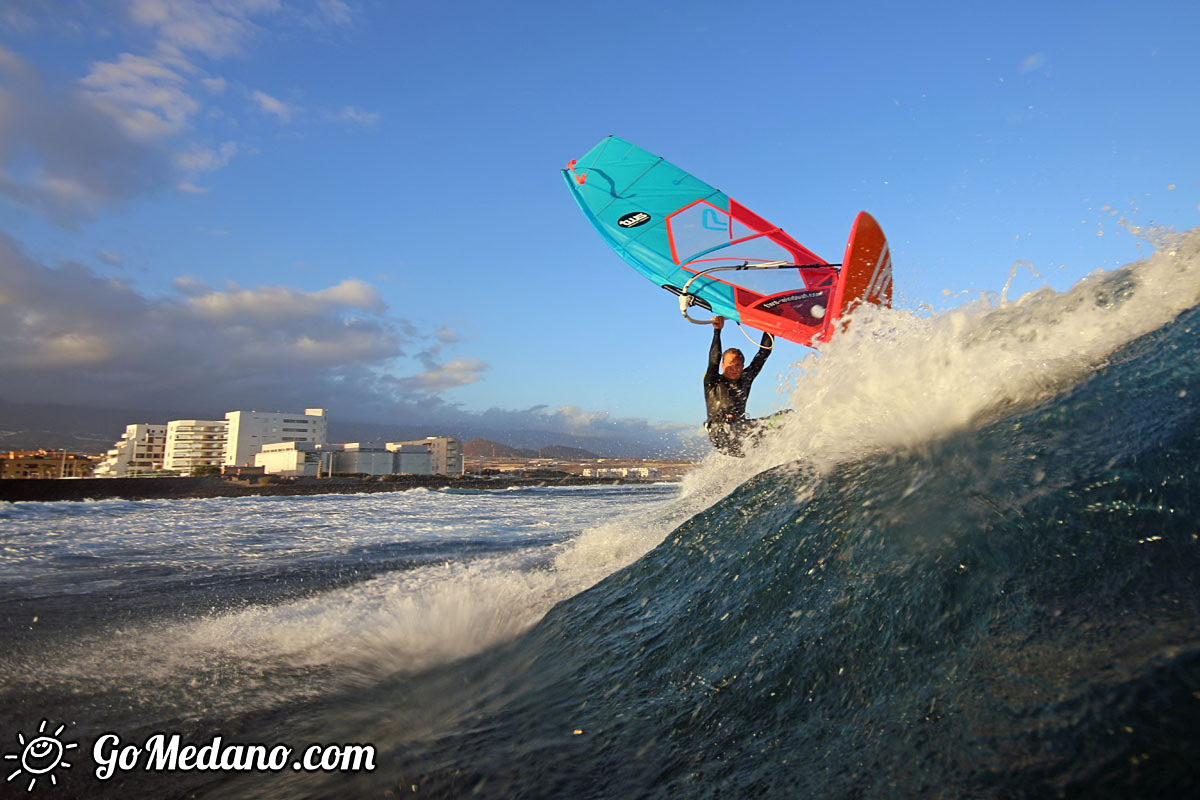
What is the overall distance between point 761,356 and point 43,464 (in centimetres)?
4868

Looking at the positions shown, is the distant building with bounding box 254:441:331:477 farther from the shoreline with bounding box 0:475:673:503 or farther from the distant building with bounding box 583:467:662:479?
the shoreline with bounding box 0:475:673:503

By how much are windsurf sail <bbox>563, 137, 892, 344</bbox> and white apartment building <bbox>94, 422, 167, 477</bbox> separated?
12024 centimetres

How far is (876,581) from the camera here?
185 centimetres

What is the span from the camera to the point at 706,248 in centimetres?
945

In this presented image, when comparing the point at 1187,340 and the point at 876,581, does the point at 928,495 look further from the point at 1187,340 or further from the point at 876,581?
the point at 1187,340

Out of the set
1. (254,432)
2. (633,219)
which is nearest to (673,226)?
(633,219)

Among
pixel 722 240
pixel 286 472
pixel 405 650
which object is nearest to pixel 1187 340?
pixel 405 650

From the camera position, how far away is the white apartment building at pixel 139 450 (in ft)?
344

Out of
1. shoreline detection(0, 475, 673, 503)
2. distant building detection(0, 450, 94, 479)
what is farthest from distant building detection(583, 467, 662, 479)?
distant building detection(0, 450, 94, 479)

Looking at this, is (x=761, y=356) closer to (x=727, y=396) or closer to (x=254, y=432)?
(x=727, y=396)

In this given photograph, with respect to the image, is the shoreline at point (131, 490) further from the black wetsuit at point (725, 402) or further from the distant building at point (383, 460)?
the distant building at point (383, 460)

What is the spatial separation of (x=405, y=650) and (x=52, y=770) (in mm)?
1356

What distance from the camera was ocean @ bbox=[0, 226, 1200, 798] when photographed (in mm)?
1236

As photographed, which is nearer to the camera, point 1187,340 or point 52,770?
point 52,770
